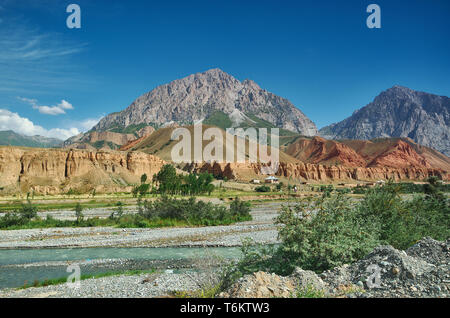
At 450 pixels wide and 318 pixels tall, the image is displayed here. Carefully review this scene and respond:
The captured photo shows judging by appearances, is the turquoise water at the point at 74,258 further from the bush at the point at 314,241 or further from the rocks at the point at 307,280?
the rocks at the point at 307,280

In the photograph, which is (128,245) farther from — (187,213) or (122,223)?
(187,213)

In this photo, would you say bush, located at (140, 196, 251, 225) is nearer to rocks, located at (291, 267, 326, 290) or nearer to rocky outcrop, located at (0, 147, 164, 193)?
rocks, located at (291, 267, 326, 290)

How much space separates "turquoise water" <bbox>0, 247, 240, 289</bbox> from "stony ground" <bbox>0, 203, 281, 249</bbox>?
5.38 feet

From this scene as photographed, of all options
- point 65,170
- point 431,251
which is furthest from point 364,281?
point 65,170

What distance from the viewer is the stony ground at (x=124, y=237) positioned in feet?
83.7

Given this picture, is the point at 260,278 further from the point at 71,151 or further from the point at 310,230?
the point at 71,151

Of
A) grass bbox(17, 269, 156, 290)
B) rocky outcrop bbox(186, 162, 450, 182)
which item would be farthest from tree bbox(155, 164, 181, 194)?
grass bbox(17, 269, 156, 290)

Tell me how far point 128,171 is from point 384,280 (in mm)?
102797

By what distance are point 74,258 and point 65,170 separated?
83912 mm

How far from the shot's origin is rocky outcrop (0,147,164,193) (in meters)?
83.3

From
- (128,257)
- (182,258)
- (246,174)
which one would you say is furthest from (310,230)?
(246,174)

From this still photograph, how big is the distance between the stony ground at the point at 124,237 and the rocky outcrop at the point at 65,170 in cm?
5272

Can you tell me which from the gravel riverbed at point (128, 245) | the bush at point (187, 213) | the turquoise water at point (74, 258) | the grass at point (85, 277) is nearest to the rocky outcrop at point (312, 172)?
the bush at point (187, 213)

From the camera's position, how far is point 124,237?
93.9 feet
